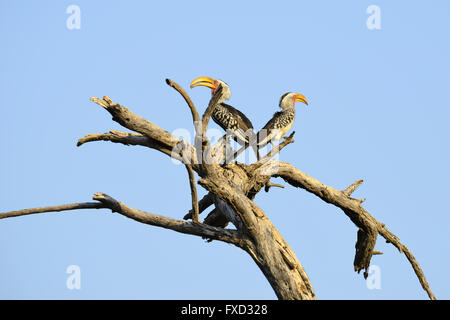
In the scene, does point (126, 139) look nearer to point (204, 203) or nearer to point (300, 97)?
point (204, 203)

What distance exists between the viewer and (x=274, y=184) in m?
9.12

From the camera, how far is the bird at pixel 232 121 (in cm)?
1063

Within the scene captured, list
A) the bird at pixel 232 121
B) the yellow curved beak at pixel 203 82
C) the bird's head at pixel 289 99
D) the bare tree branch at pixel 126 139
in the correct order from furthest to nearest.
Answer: the bird's head at pixel 289 99 < the yellow curved beak at pixel 203 82 < the bird at pixel 232 121 < the bare tree branch at pixel 126 139

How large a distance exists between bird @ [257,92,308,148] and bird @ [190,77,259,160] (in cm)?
21

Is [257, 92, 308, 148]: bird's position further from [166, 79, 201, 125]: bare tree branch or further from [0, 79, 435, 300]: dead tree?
[166, 79, 201, 125]: bare tree branch

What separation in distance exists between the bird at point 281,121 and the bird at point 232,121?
21 cm

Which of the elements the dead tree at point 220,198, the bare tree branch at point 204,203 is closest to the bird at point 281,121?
the bare tree branch at point 204,203

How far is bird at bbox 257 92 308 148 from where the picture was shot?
10.8m

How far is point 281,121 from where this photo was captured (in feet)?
36.9

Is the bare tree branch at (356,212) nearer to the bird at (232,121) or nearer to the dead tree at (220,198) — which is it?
the dead tree at (220,198)

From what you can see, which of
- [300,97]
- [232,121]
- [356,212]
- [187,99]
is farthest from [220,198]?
[300,97]

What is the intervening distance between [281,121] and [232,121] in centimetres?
105

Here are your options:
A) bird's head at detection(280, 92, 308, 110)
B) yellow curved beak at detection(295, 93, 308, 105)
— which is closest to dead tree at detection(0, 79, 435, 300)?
bird's head at detection(280, 92, 308, 110)

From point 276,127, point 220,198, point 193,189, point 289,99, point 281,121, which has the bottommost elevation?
point 220,198
